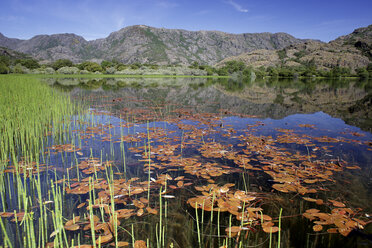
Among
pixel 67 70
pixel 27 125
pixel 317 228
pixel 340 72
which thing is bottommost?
pixel 317 228

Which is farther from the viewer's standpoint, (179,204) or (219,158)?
(219,158)

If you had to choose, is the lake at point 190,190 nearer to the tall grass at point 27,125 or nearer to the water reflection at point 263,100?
the tall grass at point 27,125

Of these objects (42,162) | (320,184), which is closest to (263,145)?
(320,184)

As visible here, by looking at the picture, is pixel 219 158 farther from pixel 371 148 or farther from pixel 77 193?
pixel 371 148

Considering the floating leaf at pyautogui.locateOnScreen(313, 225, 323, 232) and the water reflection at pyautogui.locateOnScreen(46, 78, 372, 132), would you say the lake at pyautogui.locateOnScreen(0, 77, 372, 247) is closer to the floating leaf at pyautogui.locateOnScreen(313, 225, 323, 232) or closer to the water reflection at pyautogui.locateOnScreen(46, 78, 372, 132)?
the floating leaf at pyautogui.locateOnScreen(313, 225, 323, 232)

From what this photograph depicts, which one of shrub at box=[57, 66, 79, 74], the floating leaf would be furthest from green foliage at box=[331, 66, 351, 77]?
the floating leaf

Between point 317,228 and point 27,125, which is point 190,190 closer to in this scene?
point 317,228

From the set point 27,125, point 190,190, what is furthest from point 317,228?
point 27,125

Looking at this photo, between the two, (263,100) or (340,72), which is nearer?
(263,100)

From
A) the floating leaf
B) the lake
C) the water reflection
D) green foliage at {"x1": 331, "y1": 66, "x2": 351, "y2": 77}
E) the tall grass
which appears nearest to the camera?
the lake

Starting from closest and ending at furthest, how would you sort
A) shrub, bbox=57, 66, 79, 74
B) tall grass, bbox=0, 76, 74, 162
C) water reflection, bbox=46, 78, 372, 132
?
tall grass, bbox=0, 76, 74, 162 < water reflection, bbox=46, 78, 372, 132 < shrub, bbox=57, 66, 79, 74

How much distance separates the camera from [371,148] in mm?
8047

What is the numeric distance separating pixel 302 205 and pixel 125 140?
6495 millimetres

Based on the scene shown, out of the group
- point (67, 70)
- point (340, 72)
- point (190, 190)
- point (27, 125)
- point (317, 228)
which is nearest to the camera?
point (317, 228)
